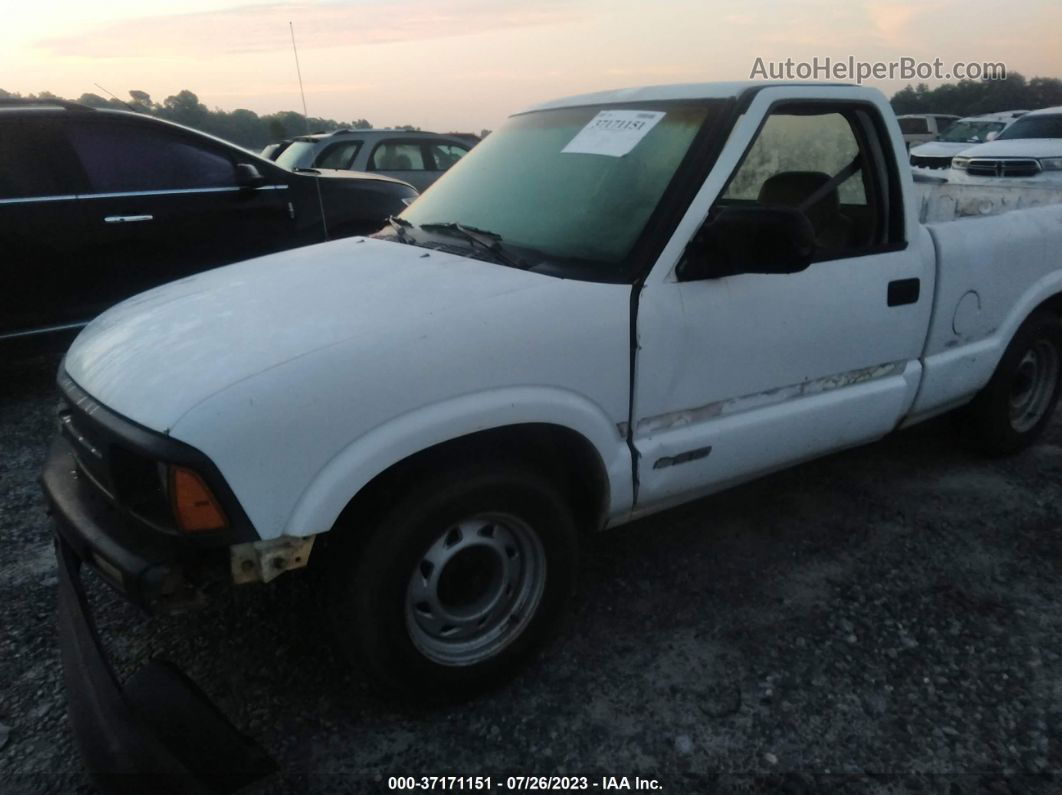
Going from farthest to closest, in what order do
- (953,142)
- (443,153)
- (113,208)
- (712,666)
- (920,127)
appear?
(920,127), (953,142), (443,153), (113,208), (712,666)

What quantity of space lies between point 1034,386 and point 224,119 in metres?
14.2

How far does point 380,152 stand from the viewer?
10812 mm

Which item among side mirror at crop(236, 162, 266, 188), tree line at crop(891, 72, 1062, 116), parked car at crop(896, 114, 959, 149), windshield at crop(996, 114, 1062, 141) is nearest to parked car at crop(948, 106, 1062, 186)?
windshield at crop(996, 114, 1062, 141)

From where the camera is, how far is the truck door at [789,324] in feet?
8.27

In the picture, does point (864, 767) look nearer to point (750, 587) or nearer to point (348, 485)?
point (750, 587)

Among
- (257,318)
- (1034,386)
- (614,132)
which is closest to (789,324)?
(614,132)

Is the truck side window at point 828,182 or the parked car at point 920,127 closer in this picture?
the truck side window at point 828,182

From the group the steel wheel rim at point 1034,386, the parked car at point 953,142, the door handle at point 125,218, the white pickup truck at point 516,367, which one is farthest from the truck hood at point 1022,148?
the door handle at point 125,218

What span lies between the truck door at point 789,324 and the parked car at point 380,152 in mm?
7770

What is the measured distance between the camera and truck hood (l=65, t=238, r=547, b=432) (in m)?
2.00

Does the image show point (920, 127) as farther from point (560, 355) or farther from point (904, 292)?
point (560, 355)

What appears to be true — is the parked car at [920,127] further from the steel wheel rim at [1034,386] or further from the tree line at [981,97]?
the steel wheel rim at [1034,386]

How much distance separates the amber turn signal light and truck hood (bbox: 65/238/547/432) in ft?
0.44

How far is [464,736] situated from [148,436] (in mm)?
1214
